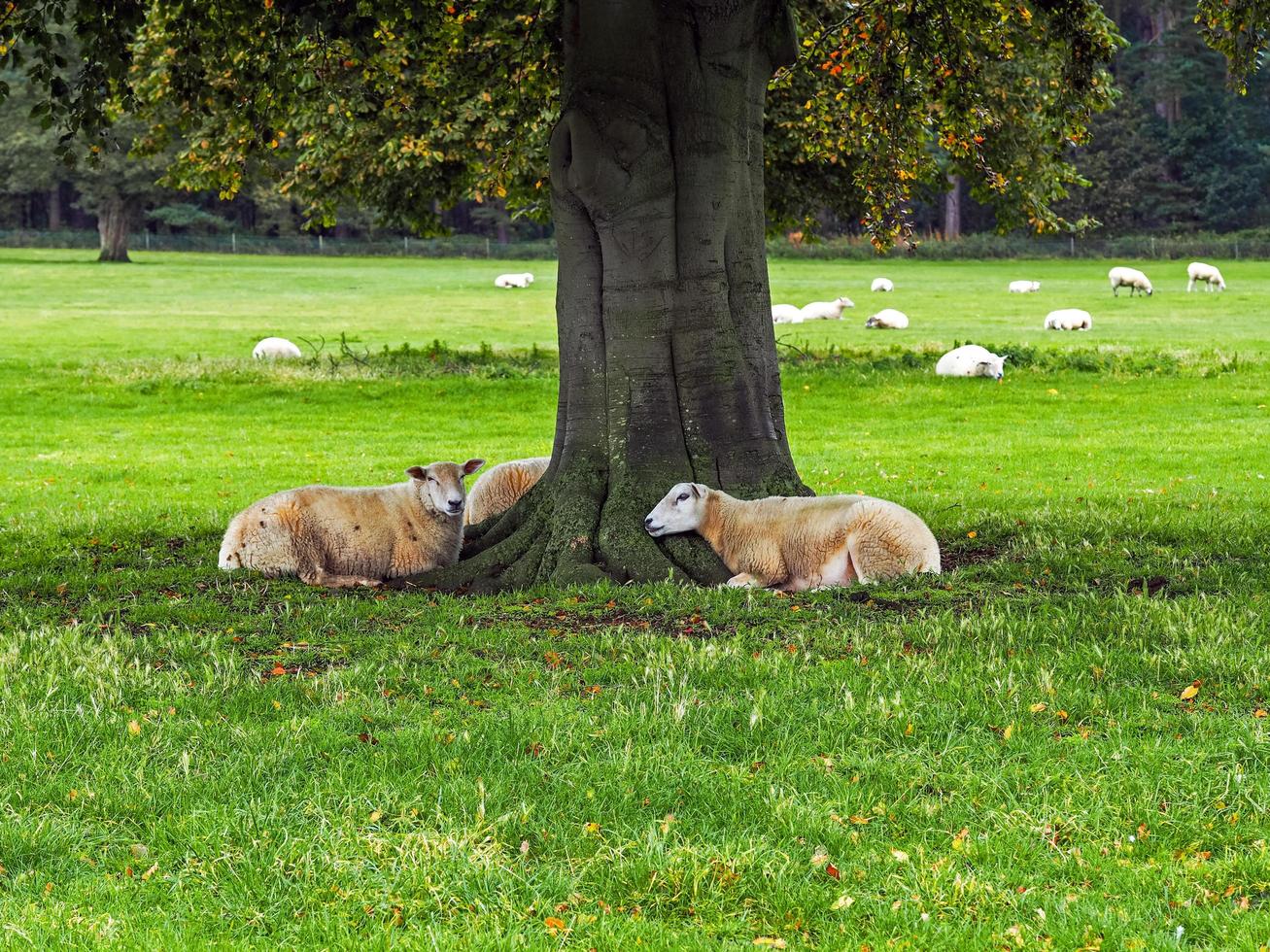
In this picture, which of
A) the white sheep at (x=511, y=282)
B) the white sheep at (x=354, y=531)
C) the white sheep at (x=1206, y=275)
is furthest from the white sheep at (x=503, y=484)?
the white sheep at (x=511, y=282)

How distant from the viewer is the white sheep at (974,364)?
27.1 meters

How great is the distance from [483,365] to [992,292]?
35041 mm

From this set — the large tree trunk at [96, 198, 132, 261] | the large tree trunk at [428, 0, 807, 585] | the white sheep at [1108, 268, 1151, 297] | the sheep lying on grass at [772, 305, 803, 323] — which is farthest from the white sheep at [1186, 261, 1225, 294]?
the large tree trunk at [96, 198, 132, 261]

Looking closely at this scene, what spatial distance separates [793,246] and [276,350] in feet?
194

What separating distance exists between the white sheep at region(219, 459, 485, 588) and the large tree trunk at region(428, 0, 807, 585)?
0.43 meters

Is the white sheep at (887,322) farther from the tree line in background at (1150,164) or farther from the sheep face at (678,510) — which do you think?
the tree line in background at (1150,164)

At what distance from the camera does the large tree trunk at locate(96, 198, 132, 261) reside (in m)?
82.2

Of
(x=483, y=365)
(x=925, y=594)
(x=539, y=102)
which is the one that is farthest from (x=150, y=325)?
(x=925, y=594)

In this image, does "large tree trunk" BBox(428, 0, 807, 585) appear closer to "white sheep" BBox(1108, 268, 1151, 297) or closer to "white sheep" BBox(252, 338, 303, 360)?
"white sheep" BBox(252, 338, 303, 360)

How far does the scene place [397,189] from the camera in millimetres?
24844

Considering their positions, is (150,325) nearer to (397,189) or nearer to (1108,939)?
(397,189)

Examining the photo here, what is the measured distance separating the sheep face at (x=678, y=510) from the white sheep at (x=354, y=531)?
175 cm

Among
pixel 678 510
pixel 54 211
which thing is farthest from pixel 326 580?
pixel 54 211

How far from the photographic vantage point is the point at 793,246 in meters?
87.1
